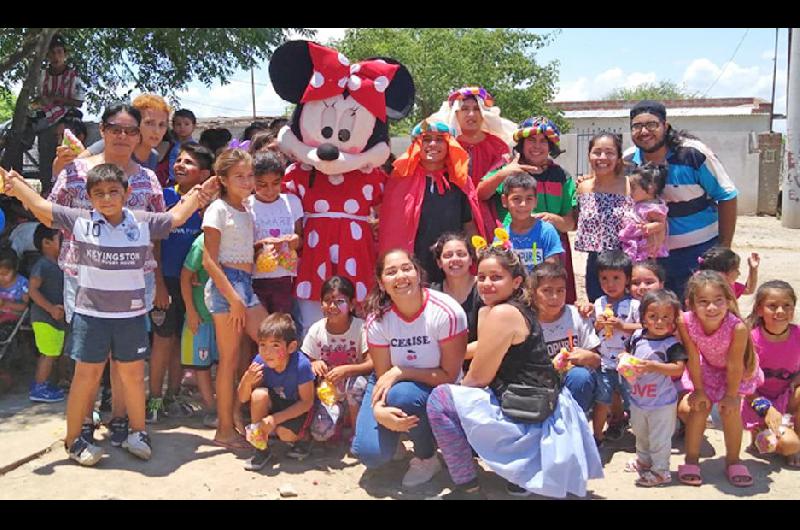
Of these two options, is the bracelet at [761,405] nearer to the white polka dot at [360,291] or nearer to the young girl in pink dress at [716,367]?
the young girl in pink dress at [716,367]

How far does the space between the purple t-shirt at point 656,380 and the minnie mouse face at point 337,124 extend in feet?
6.81

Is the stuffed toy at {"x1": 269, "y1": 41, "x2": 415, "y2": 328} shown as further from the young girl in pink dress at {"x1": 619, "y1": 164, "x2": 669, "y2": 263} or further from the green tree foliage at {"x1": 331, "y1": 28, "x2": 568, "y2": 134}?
the green tree foliage at {"x1": 331, "y1": 28, "x2": 568, "y2": 134}

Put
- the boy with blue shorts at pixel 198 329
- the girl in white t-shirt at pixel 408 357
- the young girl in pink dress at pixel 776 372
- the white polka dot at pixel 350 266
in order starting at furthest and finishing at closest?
the white polka dot at pixel 350 266 < the boy with blue shorts at pixel 198 329 < the young girl in pink dress at pixel 776 372 < the girl in white t-shirt at pixel 408 357

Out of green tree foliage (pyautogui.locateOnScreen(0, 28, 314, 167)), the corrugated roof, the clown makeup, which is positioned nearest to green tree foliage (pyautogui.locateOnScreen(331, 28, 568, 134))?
the corrugated roof

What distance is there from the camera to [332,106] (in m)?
4.71

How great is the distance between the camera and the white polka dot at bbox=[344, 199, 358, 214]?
4660 millimetres

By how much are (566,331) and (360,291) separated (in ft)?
4.13

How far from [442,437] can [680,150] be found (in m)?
2.41

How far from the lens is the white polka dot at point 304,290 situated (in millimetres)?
4598

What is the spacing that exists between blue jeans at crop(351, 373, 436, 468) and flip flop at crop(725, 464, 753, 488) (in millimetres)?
1490

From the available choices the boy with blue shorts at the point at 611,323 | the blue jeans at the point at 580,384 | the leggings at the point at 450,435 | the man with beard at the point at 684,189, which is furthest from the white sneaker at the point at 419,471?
the man with beard at the point at 684,189

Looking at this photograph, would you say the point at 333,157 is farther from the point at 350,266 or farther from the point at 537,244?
the point at 537,244

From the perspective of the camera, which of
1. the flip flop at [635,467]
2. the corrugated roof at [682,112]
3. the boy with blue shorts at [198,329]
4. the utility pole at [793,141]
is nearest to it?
the flip flop at [635,467]
